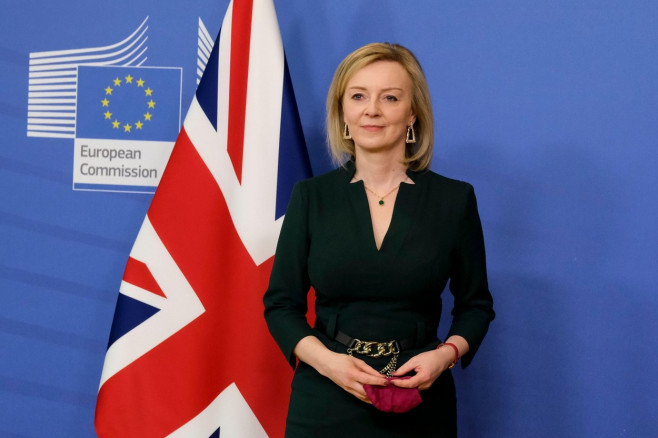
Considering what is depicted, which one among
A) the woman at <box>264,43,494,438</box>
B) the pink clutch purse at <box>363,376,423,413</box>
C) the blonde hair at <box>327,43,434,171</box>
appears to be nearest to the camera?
the pink clutch purse at <box>363,376,423,413</box>

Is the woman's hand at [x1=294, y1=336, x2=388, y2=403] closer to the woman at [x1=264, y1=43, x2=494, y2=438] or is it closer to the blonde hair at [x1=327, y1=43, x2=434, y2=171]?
the woman at [x1=264, y1=43, x2=494, y2=438]

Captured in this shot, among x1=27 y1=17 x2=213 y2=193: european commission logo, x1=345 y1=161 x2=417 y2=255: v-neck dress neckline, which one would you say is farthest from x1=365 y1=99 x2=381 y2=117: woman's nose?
x1=27 y1=17 x2=213 y2=193: european commission logo

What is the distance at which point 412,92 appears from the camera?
1486mm

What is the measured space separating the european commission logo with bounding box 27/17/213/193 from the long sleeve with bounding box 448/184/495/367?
969 mm

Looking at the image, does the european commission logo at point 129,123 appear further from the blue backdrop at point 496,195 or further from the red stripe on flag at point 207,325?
the red stripe on flag at point 207,325

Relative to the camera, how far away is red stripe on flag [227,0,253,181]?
1879mm

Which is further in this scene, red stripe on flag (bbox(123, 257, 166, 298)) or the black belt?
red stripe on flag (bbox(123, 257, 166, 298))

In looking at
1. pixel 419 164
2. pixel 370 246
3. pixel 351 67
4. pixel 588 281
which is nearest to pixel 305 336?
pixel 370 246

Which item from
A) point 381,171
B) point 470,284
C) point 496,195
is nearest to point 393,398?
point 470,284

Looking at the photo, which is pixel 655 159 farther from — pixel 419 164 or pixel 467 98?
pixel 419 164

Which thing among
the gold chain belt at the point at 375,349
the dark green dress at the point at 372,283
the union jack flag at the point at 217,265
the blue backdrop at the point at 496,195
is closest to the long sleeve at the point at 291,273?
the dark green dress at the point at 372,283

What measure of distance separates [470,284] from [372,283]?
0.73 ft

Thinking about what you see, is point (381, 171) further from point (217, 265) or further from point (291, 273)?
point (217, 265)

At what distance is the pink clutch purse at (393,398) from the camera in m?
1.25
